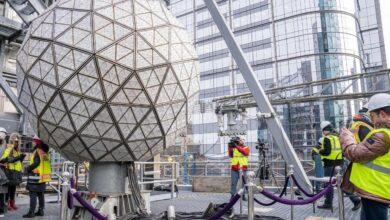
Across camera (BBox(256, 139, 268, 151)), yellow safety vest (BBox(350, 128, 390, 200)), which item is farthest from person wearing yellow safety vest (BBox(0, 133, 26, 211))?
camera (BBox(256, 139, 268, 151))

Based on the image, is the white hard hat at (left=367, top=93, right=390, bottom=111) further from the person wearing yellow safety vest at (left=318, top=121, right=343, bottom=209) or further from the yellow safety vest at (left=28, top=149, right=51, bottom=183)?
the yellow safety vest at (left=28, top=149, right=51, bottom=183)

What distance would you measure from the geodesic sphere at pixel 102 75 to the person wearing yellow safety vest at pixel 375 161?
8.03 feet

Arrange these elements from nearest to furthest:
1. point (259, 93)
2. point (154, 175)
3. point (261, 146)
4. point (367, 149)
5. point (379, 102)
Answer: point (367, 149), point (379, 102), point (259, 93), point (261, 146), point (154, 175)

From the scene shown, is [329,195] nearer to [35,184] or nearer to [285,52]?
[35,184]

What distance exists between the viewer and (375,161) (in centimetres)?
Answer: 283

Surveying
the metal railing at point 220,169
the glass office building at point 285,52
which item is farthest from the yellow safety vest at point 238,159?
the glass office building at point 285,52

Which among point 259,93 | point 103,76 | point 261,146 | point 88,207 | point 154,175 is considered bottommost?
point 154,175

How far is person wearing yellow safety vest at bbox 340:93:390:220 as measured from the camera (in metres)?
2.70

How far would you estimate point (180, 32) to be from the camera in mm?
4719

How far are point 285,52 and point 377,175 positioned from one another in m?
39.6

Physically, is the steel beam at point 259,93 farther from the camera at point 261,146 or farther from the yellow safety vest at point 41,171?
the yellow safety vest at point 41,171

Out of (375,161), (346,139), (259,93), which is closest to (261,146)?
(259,93)

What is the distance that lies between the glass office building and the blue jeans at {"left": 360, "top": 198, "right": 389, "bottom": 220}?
2366cm

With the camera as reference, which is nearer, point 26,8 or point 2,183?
point 2,183
